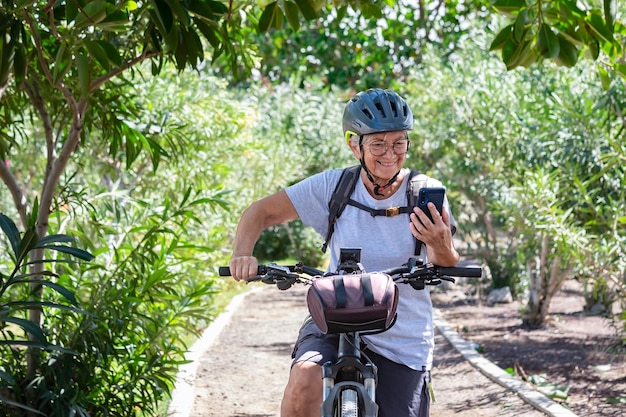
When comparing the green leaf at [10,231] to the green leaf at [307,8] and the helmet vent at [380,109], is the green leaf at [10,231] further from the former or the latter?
the helmet vent at [380,109]

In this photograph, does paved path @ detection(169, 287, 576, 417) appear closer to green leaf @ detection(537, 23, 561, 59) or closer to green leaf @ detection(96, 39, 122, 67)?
green leaf @ detection(96, 39, 122, 67)

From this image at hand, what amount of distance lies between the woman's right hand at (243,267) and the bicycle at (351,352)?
0.9 inches

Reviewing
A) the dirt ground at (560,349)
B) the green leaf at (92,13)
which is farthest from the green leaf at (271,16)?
the dirt ground at (560,349)

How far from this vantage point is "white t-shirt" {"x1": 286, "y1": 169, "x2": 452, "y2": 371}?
3742 mm

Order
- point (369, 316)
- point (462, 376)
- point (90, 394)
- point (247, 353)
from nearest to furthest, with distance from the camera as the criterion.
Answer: point (369, 316), point (90, 394), point (462, 376), point (247, 353)

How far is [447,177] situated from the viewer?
1450cm

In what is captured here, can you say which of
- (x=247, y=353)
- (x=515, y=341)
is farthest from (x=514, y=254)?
(x=247, y=353)

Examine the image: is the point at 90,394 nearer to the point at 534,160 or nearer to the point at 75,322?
the point at 75,322

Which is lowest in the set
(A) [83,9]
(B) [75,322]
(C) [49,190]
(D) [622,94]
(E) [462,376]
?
(E) [462,376]

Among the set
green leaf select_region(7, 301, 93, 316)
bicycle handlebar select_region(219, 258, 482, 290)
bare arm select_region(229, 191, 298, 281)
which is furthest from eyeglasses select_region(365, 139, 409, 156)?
green leaf select_region(7, 301, 93, 316)

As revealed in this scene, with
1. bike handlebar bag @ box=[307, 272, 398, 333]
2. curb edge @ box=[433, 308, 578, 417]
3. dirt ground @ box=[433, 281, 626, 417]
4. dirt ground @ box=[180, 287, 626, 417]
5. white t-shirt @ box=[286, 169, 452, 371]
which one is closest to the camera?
bike handlebar bag @ box=[307, 272, 398, 333]

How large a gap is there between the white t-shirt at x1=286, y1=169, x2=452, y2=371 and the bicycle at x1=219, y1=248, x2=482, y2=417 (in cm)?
24

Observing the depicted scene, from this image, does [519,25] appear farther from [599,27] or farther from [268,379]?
[268,379]

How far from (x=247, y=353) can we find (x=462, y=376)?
249cm
